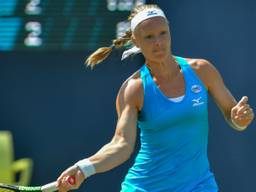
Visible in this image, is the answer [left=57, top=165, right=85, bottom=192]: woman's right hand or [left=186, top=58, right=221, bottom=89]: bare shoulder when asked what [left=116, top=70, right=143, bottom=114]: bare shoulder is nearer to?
[left=186, top=58, right=221, bottom=89]: bare shoulder

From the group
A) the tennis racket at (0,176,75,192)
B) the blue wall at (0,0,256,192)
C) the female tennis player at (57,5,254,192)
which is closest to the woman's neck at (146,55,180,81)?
the female tennis player at (57,5,254,192)

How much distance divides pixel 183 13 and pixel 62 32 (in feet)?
3.00

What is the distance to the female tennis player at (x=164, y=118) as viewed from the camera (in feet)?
12.8

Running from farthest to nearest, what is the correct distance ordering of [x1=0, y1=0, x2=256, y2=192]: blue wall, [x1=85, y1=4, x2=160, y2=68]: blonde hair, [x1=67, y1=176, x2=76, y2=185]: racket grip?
[x1=0, y1=0, x2=256, y2=192]: blue wall, [x1=85, y1=4, x2=160, y2=68]: blonde hair, [x1=67, y1=176, x2=76, y2=185]: racket grip

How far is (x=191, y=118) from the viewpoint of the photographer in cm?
390

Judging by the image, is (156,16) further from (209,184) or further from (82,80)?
(82,80)

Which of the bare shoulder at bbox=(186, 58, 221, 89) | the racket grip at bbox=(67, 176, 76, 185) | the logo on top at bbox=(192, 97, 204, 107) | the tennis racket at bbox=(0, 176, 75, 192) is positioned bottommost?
the tennis racket at bbox=(0, 176, 75, 192)

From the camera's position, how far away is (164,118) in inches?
153

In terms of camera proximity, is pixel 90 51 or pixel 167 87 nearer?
pixel 167 87

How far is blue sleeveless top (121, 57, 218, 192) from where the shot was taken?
3.89 m

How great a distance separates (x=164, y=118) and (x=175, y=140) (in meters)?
0.11

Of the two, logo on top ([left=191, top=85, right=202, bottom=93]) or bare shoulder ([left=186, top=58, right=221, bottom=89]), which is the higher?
bare shoulder ([left=186, top=58, right=221, bottom=89])

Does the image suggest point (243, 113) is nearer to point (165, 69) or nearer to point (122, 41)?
point (165, 69)

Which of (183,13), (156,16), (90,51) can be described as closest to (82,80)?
(90,51)
